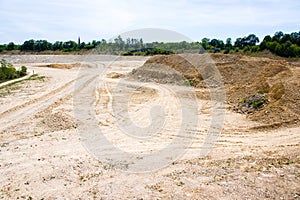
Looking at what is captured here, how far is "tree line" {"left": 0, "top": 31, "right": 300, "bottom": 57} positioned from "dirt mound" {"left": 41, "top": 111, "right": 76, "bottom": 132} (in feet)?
22.7

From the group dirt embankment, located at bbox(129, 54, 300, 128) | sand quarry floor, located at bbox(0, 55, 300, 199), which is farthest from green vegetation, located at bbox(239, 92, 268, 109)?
sand quarry floor, located at bbox(0, 55, 300, 199)

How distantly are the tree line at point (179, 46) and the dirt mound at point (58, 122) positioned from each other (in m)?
6.93

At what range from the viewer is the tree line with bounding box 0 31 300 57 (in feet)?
101

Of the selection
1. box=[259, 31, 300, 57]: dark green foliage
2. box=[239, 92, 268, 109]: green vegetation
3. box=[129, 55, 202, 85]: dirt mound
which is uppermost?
box=[259, 31, 300, 57]: dark green foliage

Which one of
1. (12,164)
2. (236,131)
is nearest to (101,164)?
(12,164)

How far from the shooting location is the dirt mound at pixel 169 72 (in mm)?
20145

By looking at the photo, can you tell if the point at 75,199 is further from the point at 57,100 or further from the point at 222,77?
the point at 222,77

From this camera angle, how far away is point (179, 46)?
40.2 meters

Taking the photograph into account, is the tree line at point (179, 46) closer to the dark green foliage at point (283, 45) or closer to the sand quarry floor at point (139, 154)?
the dark green foliage at point (283, 45)

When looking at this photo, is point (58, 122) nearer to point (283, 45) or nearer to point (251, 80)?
point (251, 80)

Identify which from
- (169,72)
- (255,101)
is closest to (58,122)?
(255,101)

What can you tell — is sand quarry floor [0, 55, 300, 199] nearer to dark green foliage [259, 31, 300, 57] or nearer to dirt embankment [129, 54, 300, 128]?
dirt embankment [129, 54, 300, 128]

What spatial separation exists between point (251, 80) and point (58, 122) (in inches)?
438

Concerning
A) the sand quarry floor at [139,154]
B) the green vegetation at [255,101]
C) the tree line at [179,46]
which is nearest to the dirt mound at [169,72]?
the tree line at [179,46]
